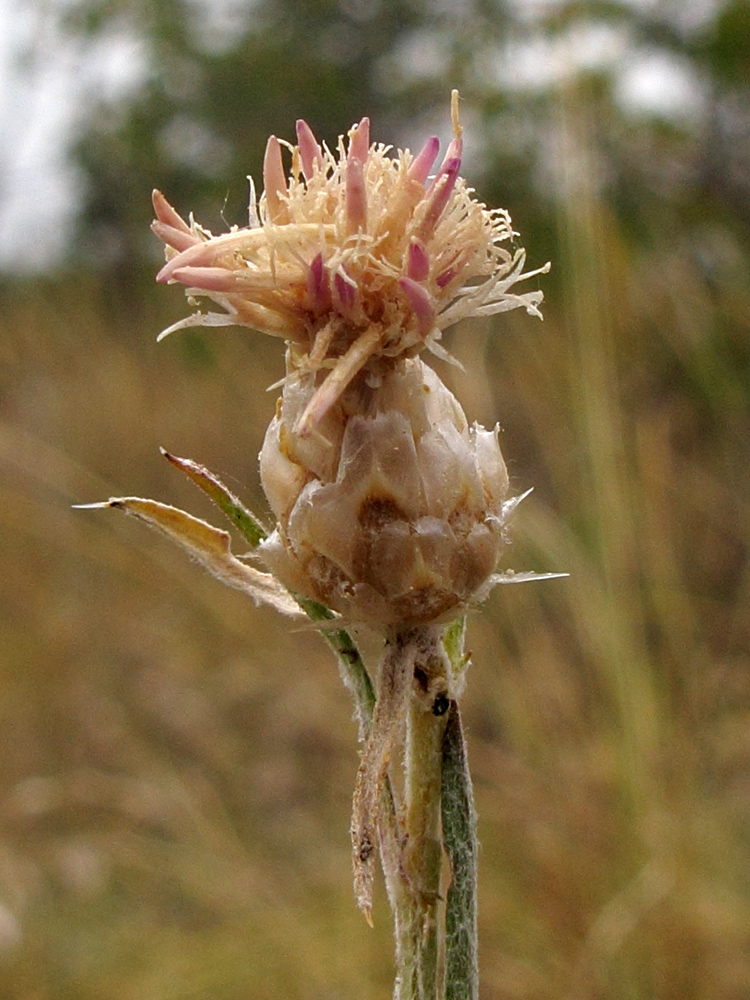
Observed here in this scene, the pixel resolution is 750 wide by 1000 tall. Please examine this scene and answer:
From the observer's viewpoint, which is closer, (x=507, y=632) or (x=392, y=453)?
(x=392, y=453)

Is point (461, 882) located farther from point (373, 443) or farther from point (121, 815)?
point (121, 815)

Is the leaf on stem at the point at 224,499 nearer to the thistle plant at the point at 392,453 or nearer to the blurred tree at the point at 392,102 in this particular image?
the thistle plant at the point at 392,453

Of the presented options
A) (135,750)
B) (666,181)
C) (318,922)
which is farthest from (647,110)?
(318,922)

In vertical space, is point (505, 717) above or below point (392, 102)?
below

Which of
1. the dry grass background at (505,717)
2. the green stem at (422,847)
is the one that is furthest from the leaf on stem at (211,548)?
the dry grass background at (505,717)

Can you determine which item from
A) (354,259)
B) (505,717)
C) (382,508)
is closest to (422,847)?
(382,508)

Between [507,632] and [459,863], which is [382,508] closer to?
[459,863]

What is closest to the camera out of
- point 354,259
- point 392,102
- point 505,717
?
point 354,259
